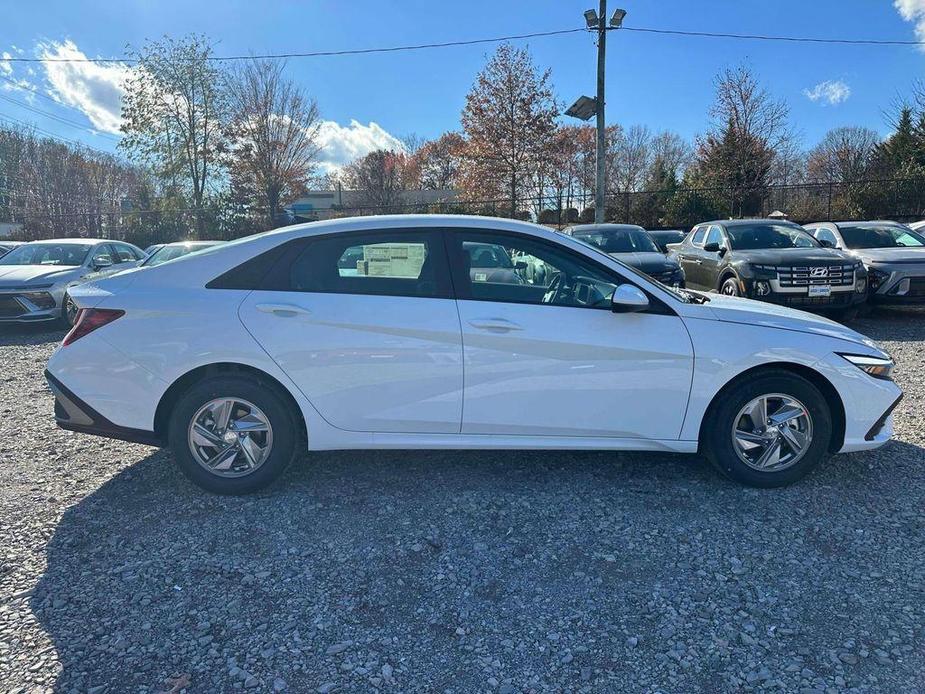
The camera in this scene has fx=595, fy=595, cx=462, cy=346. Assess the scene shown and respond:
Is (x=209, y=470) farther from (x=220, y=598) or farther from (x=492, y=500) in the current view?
(x=492, y=500)

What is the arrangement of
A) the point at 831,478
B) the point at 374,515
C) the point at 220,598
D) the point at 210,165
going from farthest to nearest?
1. the point at 210,165
2. the point at 831,478
3. the point at 374,515
4. the point at 220,598

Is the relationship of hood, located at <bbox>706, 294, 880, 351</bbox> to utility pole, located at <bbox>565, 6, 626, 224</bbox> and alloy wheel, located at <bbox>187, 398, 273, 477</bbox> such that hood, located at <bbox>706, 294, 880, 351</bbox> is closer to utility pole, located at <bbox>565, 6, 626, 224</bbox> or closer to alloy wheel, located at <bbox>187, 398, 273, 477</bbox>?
alloy wheel, located at <bbox>187, 398, 273, 477</bbox>

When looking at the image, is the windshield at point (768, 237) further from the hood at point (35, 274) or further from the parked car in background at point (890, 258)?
the hood at point (35, 274)

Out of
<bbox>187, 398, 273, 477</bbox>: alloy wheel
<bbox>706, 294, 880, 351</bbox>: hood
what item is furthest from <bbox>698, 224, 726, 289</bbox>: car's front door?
<bbox>187, 398, 273, 477</bbox>: alloy wheel

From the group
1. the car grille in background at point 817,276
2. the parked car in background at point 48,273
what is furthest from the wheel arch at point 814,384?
the parked car in background at point 48,273

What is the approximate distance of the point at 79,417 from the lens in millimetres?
3549

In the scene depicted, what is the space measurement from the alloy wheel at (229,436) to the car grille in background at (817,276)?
24.9ft

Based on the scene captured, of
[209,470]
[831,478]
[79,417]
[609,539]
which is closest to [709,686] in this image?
[609,539]

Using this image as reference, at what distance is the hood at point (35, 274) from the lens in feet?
30.4

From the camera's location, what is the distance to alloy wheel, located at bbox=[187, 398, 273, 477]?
3.49m

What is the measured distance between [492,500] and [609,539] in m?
0.73

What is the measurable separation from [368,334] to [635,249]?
861 cm

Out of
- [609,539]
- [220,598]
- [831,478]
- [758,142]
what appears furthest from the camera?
[758,142]

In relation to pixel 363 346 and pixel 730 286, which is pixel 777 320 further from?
pixel 730 286
